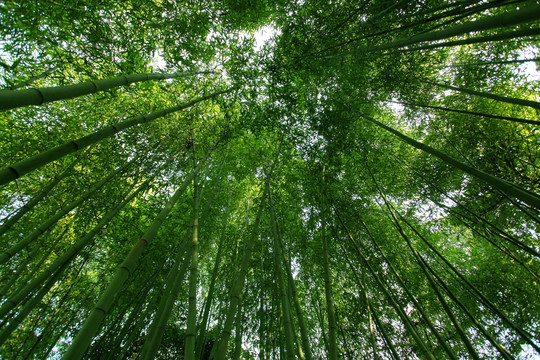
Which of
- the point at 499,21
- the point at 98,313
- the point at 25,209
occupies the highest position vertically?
the point at 25,209

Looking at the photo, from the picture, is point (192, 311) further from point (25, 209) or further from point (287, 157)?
point (287, 157)

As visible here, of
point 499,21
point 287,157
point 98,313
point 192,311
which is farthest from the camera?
point 287,157

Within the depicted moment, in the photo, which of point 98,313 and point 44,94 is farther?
point 98,313

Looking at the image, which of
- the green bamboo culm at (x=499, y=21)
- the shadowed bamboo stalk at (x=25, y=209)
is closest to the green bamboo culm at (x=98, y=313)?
the shadowed bamboo stalk at (x=25, y=209)

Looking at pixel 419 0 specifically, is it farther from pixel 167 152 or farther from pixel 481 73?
pixel 167 152

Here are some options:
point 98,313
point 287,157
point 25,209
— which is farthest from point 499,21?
point 25,209

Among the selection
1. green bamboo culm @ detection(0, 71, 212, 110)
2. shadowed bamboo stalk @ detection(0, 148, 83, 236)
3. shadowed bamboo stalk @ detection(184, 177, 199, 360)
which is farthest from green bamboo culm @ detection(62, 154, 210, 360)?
shadowed bamboo stalk @ detection(0, 148, 83, 236)

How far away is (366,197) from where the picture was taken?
16.0ft

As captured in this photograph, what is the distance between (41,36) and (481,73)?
5.71 metres

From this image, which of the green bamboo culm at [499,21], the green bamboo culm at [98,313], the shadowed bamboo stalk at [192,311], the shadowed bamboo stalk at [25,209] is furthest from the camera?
the shadowed bamboo stalk at [25,209]

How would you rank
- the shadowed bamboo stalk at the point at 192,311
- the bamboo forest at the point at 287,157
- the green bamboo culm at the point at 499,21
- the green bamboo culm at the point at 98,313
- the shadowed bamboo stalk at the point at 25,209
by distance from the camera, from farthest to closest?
the bamboo forest at the point at 287,157 < the shadowed bamboo stalk at the point at 25,209 < the shadowed bamboo stalk at the point at 192,311 < the green bamboo culm at the point at 98,313 < the green bamboo culm at the point at 499,21

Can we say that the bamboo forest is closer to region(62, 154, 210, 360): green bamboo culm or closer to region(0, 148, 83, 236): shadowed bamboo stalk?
region(0, 148, 83, 236): shadowed bamboo stalk

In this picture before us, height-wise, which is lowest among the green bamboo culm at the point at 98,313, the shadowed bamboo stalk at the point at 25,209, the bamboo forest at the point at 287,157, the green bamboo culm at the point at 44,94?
the green bamboo culm at the point at 98,313

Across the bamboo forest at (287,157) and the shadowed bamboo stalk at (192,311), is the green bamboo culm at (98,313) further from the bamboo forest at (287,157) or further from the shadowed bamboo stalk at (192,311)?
the bamboo forest at (287,157)
